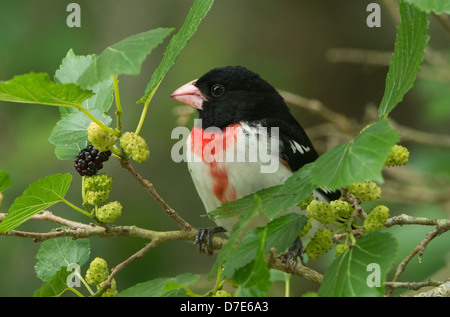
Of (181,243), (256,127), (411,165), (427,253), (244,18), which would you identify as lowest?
(181,243)

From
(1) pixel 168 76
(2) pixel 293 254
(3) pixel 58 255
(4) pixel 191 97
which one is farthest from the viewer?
(1) pixel 168 76

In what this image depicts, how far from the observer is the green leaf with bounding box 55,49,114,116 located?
163 centimetres

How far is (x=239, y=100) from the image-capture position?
107 inches

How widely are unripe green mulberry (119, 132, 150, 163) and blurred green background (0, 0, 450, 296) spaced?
3381 mm

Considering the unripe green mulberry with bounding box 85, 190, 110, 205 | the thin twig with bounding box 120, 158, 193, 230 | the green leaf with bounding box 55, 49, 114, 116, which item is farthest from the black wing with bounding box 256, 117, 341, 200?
the unripe green mulberry with bounding box 85, 190, 110, 205

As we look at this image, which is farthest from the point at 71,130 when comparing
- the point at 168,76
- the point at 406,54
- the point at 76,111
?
the point at 168,76

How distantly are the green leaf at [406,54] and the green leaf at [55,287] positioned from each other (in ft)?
3.12

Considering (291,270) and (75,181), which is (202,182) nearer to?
(291,270)

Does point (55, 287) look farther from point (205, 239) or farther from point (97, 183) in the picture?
point (205, 239)

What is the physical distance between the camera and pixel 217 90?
278 centimetres

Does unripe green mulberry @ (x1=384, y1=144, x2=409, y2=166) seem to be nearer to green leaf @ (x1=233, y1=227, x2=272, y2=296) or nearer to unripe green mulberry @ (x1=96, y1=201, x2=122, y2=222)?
green leaf @ (x1=233, y1=227, x2=272, y2=296)

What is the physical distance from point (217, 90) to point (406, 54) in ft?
4.56

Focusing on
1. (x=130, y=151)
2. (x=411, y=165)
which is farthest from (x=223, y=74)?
(x=411, y=165)

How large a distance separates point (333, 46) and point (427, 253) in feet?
8.97
